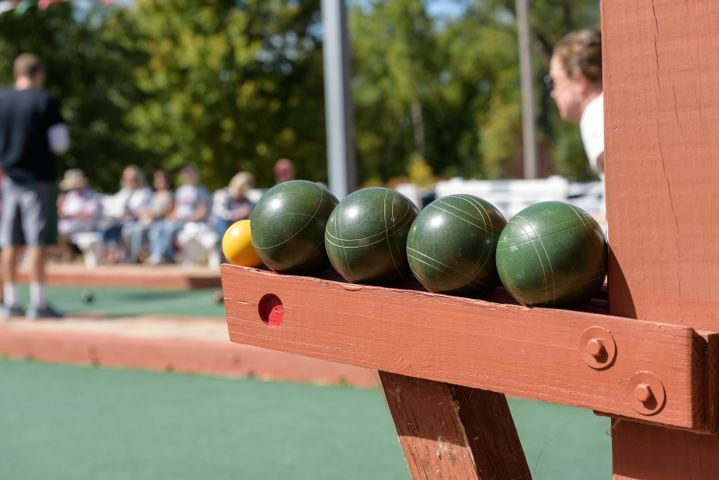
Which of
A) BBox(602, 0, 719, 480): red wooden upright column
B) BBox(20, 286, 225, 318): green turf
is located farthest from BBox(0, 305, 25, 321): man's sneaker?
BBox(602, 0, 719, 480): red wooden upright column

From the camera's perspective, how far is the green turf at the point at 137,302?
8.64m

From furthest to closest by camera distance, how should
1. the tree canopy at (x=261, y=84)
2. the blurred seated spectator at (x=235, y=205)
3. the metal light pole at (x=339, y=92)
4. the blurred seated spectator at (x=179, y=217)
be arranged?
1. the tree canopy at (x=261, y=84)
2. the blurred seated spectator at (x=179, y=217)
3. the blurred seated spectator at (x=235, y=205)
4. the metal light pole at (x=339, y=92)

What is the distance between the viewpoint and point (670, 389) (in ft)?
5.72

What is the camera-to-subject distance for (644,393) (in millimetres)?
1765

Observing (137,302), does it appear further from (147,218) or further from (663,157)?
(663,157)

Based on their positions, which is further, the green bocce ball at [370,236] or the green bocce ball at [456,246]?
the green bocce ball at [370,236]

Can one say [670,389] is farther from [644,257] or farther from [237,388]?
[237,388]

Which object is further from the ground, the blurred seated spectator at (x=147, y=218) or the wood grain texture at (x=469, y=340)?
the wood grain texture at (x=469, y=340)

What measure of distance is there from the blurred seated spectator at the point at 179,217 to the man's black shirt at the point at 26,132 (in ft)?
17.4

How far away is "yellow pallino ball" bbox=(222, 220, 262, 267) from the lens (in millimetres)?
2471

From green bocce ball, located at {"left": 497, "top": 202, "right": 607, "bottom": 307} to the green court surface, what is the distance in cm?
185

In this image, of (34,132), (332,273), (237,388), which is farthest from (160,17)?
(332,273)

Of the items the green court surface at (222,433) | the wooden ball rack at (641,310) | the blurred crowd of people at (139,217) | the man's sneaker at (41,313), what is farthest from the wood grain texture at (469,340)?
the blurred crowd of people at (139,217)

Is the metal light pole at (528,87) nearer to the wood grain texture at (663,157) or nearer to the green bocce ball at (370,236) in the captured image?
the green bocce ball at (370,236)
